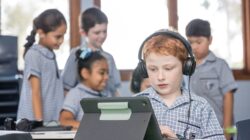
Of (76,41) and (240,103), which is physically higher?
(76,41)

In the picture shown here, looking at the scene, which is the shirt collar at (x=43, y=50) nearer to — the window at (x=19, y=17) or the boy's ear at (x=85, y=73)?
the boy's ear at (x=85, y=73)

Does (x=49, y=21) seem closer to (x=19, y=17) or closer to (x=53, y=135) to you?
(x=53, y=135)

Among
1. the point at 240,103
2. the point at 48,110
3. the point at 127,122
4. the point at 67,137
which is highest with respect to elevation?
the point at 127,122

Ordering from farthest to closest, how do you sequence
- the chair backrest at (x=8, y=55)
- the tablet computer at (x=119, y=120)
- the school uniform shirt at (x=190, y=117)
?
the chair backrest at (x=8, y=55) < the school uniform shirt at (x=190, y=117) < the tablet computer at (x=119, y=120)

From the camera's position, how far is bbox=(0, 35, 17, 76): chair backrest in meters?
3.74

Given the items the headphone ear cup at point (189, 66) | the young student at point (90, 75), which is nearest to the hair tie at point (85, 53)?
the young student at point (90, 75)

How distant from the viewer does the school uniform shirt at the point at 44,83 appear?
2936 mm

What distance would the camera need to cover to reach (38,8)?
434 centimetres

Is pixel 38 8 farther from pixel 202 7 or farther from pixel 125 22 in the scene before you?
pixel 202 7

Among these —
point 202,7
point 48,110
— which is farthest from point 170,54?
point 202,7

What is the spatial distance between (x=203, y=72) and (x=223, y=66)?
0.14 m

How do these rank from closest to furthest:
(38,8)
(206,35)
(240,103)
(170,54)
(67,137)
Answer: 1. (170,54)
2. (67,137)
3. (206,35)
4. (38,8)
5. (240,103)

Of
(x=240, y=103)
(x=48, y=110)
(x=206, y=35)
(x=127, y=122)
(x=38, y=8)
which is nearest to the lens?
(x=127, y=122)

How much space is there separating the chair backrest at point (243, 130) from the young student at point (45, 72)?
1.62m
